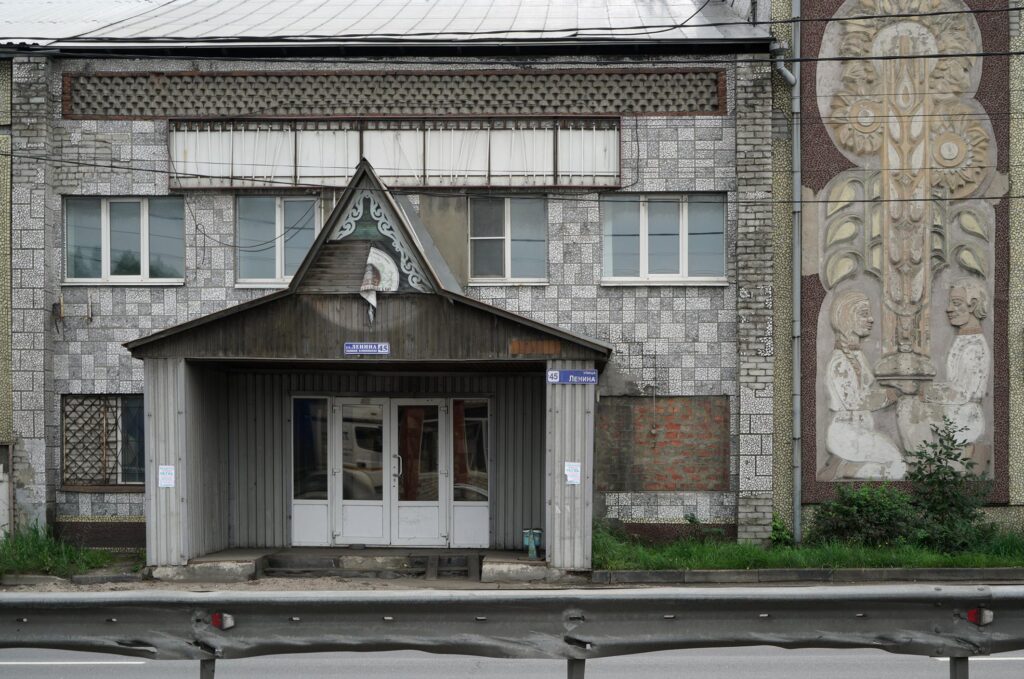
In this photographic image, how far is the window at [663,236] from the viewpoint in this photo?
16969 millimetres

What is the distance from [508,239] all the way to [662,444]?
13.6 feet

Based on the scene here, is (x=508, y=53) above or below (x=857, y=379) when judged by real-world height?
above

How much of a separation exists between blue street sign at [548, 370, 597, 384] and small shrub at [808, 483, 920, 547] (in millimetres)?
4735

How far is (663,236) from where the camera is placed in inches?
668

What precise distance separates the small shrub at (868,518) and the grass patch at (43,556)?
11.1 meters

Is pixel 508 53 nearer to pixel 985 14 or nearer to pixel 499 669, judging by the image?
pixel 985 14

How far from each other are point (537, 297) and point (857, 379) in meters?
5.28

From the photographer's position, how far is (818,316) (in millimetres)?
16688

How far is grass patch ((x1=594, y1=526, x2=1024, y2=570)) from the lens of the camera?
14938 millimetres

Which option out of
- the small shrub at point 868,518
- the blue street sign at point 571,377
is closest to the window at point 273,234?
the blue street sign at point 571,377

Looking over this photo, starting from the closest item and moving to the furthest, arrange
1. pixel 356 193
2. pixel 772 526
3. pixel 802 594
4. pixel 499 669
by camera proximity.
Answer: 1. pixel 802 594
2. pixel 499 669
3. pixel 356 193
4. pixel 772 526

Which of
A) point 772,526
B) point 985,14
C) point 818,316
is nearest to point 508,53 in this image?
point 818,316

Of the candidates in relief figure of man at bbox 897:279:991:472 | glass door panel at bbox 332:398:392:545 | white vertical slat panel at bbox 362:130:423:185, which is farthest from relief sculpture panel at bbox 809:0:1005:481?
glass door panel at bbox 332:398:392:545

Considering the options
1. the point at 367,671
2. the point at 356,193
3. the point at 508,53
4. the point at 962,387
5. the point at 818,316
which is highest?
the point at 508,53
